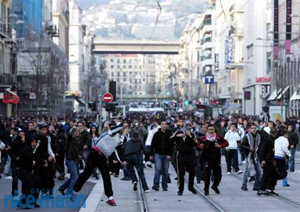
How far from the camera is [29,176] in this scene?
16938 millimetres

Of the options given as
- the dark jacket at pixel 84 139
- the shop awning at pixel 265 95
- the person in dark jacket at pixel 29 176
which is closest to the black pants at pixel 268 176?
the person in dark jacket at pixel 29 176

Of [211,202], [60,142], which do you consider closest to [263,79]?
[60,142]

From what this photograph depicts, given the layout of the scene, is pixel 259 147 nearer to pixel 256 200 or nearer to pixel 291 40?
pixel 256 200

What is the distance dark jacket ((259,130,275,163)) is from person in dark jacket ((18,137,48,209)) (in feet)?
15.6

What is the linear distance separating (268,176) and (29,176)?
17.5 feet

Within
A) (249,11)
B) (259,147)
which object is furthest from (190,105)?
(259,147)

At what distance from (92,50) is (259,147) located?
166624mm

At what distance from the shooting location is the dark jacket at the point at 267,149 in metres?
19.1

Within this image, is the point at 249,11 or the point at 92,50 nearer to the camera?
the point at 249,11

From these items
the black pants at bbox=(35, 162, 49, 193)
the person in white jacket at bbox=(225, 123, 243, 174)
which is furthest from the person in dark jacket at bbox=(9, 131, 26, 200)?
the person in white jacket at bbox=(225, 123, 243, 174)

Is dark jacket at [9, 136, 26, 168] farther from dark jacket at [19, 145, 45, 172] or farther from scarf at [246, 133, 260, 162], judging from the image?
scarf at [246, 133, 260, 162]

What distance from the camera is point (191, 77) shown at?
163750 millimetres

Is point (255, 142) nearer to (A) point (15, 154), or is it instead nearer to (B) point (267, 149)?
(B) point (267, 149)

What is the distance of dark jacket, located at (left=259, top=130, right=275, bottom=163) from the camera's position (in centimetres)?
1908
